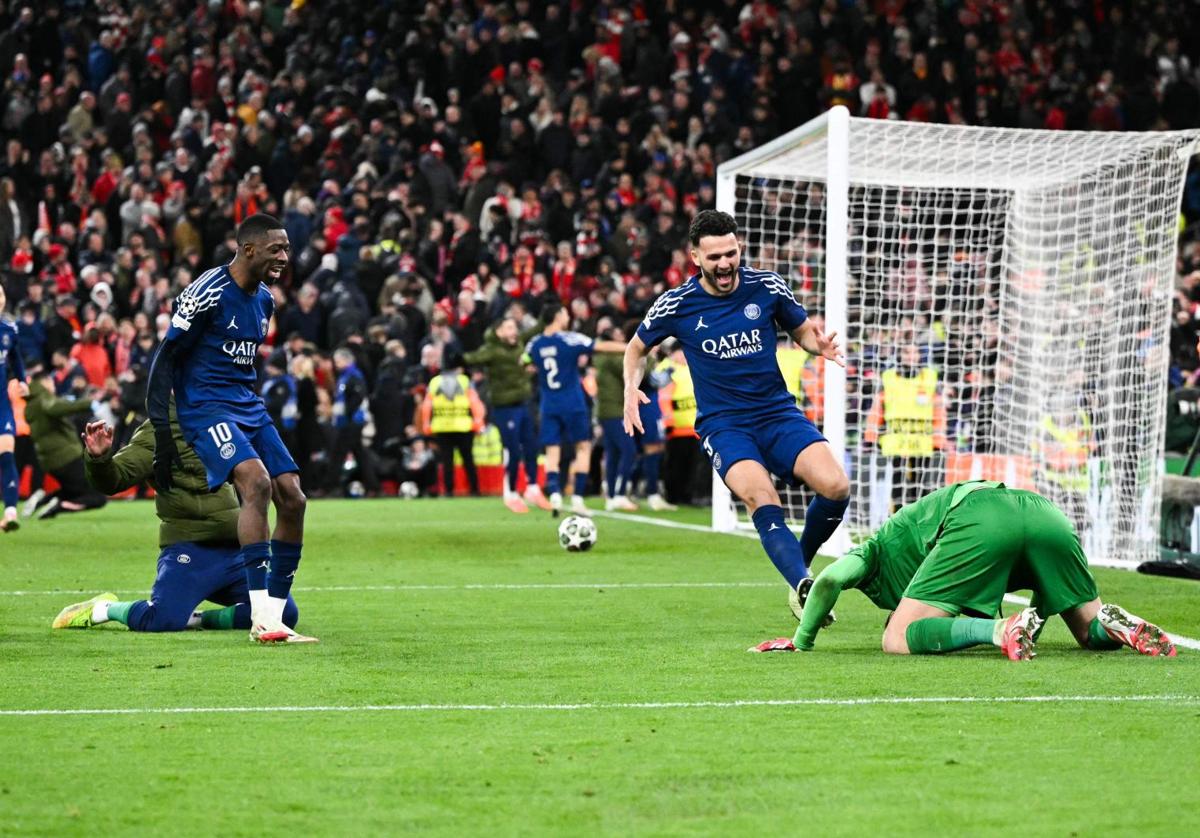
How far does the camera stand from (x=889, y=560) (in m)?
7.65

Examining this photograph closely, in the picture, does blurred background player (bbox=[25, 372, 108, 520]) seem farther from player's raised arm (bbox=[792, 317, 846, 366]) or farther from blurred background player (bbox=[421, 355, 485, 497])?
player's raised arm (bbox=[792, 317, 846, 366])

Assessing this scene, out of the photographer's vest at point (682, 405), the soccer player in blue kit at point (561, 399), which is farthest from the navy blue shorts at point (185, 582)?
the photographer's vest at point (682, 405)

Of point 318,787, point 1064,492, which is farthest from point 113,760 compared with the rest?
point 1064,492

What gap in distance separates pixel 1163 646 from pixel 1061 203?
861 cm

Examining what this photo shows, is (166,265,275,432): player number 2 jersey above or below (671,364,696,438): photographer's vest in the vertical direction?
above

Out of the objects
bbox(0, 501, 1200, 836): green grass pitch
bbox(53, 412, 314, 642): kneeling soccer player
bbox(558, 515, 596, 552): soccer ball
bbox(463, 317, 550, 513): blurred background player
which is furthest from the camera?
bbox(463, 317, 550, 513): blurred background player

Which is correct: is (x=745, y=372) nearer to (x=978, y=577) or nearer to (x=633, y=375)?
(x=633, y=375)

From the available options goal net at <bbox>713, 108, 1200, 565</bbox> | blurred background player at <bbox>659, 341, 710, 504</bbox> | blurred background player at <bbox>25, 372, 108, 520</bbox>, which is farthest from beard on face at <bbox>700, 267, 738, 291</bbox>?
blurred background player at <bbox>659, 341, 710, 504</bbox>

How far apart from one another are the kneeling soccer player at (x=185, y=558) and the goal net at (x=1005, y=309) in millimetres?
5451

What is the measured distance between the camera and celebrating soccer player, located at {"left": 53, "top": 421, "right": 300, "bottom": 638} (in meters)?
8.65

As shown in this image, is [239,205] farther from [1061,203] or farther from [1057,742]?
[1057,742]

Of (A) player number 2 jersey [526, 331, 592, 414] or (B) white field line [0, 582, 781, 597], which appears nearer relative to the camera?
(B) white field line [0, 582, 781, 597]

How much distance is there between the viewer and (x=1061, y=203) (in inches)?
604

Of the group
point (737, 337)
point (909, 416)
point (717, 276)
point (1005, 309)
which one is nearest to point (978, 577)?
point (737, 337)
